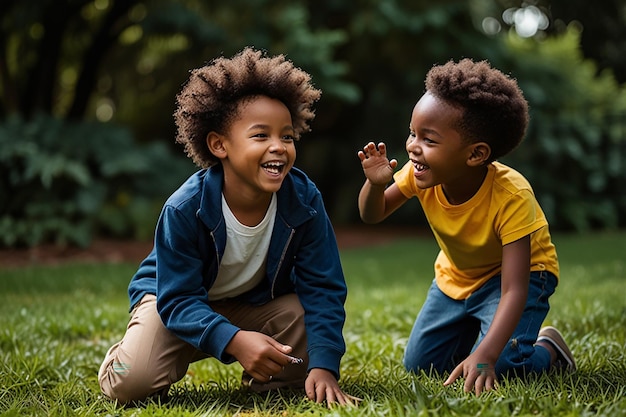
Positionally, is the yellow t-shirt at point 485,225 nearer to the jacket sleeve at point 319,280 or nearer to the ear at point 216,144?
the jacket sleeve at point 319,280

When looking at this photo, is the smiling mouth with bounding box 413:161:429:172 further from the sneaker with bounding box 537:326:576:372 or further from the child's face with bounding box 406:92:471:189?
the sneaker with bounding box 537:326:576:372

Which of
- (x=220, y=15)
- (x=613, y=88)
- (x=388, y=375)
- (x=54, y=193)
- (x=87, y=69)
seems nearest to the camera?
(x=388, y=375)

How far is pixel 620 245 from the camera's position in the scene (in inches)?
409

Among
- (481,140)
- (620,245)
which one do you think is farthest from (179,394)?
(620,245)

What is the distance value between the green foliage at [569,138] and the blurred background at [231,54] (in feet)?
0.09

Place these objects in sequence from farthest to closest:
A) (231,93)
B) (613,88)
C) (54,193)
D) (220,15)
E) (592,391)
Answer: (613,88) < (220,15) < (54,193) < (231,93) < (592,391)

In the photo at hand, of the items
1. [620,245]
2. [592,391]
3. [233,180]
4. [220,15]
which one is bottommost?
[620,245]

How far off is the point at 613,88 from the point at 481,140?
11.8 m

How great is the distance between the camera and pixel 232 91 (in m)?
2.78

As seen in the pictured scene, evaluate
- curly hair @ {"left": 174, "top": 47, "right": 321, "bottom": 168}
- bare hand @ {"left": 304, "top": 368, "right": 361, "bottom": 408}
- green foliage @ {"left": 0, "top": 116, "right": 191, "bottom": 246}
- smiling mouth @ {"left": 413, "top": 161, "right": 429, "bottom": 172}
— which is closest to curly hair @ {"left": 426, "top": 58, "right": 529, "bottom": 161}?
smiling mouth @ {"left": 413, "top": 161, "right": 429, "bottom": 172}

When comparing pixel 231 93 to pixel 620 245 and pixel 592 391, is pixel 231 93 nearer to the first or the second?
pixel 592 391

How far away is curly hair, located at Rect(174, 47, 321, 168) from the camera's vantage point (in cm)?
278

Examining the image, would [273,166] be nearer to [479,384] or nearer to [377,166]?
[377,166]

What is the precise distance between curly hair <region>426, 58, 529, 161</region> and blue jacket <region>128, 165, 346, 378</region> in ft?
2.14
